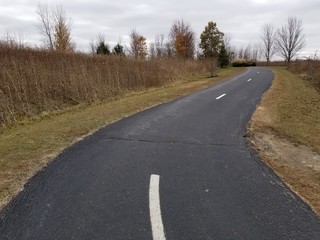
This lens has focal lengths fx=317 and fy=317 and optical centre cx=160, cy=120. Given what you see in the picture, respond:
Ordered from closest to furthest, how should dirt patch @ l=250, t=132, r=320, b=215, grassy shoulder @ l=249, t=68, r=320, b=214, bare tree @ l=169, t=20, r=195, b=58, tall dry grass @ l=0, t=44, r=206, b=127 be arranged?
dirt patch @ l=250, t=132, r=320, b=215 < grassy shoulder @ l=249, t=68, r=320, b=214 < tall dry grass @ l=0, t=44, r=206, b=127 < bare tree @ l=169, t=20, r=195, b=58

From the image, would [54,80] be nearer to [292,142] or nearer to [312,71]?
[292,142]

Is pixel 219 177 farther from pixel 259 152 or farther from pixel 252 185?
pixel 259 152

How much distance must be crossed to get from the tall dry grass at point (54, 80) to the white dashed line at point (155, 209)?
23.7 ft

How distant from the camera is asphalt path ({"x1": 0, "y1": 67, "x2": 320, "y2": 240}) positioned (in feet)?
12.3

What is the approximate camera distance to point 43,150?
697cm

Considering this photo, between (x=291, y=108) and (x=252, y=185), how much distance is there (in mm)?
9548

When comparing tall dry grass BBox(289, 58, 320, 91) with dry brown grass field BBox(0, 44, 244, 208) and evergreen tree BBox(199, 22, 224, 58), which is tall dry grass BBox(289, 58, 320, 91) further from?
evergreen tree BBox(199, 22, 224, 58)

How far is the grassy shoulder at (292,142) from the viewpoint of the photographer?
5631 mm

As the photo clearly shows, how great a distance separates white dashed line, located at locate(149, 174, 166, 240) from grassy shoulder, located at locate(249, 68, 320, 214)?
2.23 metres

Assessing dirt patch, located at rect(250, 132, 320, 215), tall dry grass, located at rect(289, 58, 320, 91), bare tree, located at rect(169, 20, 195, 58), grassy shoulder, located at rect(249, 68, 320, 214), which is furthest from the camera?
bare tree, located at rect(169, 20, 195, 58)

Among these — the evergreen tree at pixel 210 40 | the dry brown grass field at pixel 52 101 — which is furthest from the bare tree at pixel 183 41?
the dry brown grass field at pixel 52 101

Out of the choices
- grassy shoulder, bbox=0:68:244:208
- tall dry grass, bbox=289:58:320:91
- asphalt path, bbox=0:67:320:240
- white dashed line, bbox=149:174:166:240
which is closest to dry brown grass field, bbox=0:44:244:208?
grassy shoulder, bbox=0:68:244:208

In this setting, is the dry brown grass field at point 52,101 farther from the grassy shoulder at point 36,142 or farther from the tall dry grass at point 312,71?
the tall dry grass at point 312,71

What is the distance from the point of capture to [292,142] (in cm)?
841
